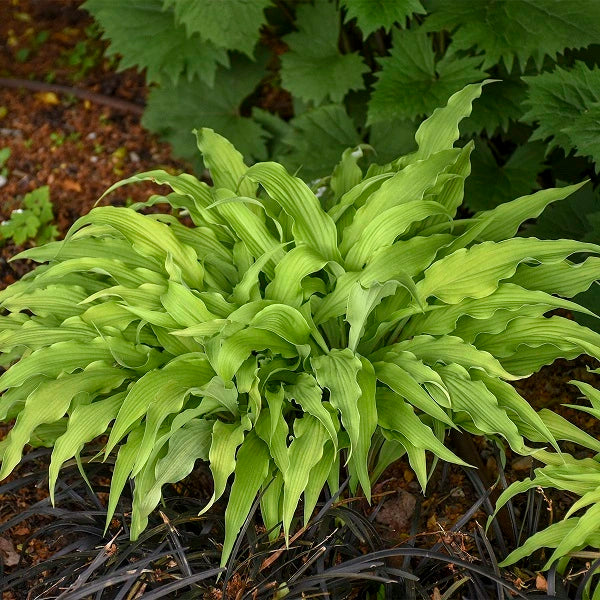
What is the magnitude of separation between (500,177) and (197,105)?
1230 mm

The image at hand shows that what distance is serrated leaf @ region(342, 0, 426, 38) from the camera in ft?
8.13

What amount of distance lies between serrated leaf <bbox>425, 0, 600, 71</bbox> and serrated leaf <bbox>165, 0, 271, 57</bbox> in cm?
60

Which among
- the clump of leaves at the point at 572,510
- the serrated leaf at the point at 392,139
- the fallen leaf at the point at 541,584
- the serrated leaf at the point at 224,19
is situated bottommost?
the fallen leaf at the point at 541,584

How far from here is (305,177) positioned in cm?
286

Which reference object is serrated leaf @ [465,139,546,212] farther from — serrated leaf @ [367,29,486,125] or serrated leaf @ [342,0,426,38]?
serrated leaf @ [342,0,426,38]

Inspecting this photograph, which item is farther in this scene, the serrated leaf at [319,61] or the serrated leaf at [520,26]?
the serrated leaf at [319,61]

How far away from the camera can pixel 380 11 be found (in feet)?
8.25

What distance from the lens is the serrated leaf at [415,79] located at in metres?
2.56

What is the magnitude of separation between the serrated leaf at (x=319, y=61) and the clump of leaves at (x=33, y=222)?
1.02 m

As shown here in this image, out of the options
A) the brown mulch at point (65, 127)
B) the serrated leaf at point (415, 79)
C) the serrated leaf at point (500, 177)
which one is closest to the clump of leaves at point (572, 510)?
the serrated leaf at point (500, 177)

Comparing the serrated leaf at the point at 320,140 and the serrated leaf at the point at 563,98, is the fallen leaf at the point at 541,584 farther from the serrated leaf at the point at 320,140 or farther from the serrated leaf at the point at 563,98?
the serrated leaf at the point at 320,140

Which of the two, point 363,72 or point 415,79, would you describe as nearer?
point 415,79

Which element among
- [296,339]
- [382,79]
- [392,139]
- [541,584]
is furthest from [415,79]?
[541,584]

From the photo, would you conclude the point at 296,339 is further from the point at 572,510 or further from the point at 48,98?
the point at 48,98
